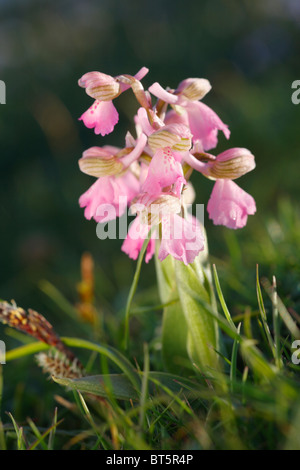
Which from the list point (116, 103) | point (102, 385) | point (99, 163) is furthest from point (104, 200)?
point (116, 103)

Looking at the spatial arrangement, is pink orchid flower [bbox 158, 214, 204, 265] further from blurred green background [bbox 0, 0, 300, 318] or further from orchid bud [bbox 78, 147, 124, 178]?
blurred green background [bbox 0, 0, 300, 318]

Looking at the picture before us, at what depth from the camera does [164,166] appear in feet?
1.97

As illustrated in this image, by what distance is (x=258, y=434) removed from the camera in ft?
1.62

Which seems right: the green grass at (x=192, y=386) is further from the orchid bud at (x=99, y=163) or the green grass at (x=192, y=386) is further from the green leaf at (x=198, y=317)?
the orchid bud at (x=99, y=163)

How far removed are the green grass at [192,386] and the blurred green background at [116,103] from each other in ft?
0.56

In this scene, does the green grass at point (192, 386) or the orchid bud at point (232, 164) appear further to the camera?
the orchid bud at point (232, 164)

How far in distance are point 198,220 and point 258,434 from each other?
32 cm

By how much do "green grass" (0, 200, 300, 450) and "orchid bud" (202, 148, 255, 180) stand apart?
0.53 feet

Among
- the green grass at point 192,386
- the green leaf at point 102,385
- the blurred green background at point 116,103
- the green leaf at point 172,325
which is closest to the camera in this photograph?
the green grass at point 192,386

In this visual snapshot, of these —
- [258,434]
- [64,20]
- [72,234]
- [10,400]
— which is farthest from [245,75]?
[258,434]

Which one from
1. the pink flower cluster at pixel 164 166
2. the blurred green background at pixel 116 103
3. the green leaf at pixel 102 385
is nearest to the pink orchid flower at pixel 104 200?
the pink flower cluster at pixel 164 166

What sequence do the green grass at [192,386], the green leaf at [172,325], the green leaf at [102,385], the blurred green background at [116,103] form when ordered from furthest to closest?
1. the blurred green background at [116,103]
2. the green leaf at [172,325]
3. the green leaf at [102,385]
4. the green grass at [192,386]

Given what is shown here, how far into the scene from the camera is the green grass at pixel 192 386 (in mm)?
481

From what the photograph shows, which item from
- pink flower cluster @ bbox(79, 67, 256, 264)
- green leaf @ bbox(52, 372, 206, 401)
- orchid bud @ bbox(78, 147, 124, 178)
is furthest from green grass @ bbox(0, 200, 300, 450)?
orchid bud @ bbox(78, 147, 124, 178)
